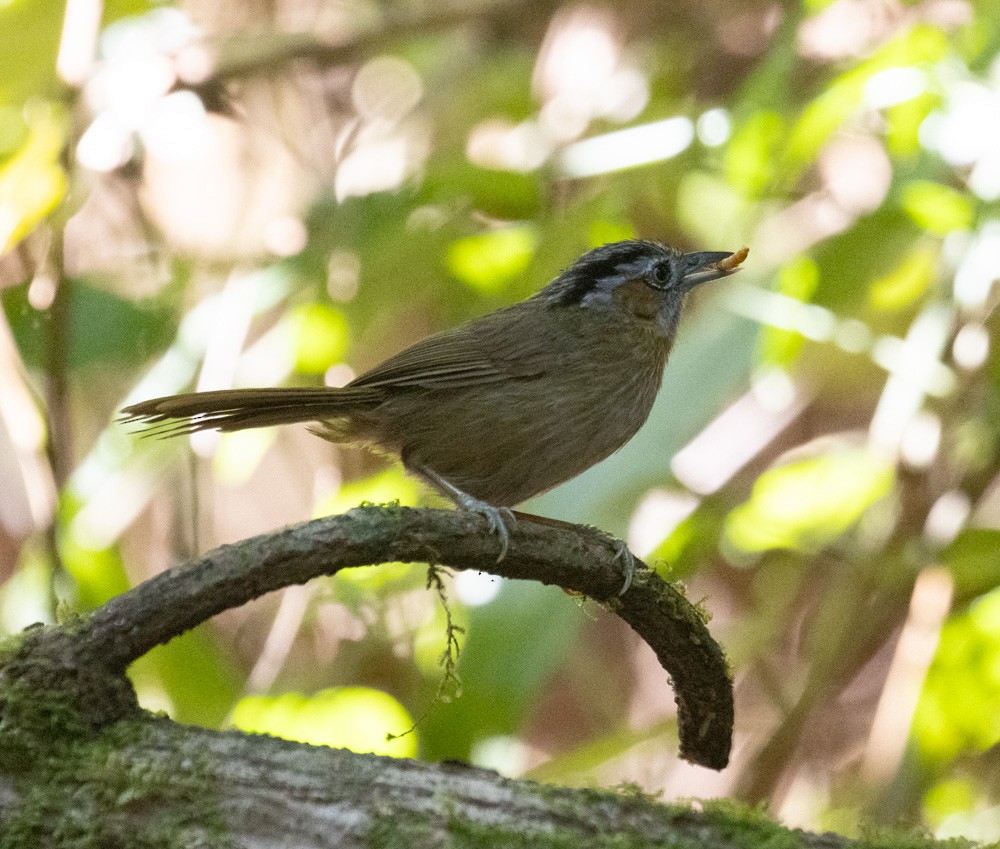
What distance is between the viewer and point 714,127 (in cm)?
447

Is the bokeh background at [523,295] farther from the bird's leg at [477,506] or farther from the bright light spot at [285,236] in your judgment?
the bird's leg at [477,506]

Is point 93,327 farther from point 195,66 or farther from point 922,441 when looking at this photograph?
point 922,441

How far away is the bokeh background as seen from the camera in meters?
3.76

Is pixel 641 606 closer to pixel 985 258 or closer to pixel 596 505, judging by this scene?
pixel 596 505

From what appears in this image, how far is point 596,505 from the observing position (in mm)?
3562

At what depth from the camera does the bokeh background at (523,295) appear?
3760mm

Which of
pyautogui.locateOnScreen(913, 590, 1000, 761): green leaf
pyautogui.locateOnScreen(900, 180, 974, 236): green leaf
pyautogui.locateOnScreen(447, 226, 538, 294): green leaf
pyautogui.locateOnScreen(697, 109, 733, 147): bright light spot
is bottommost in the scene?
pyautogui.locateOnScreen(913, 590, 1000, 761): green leaf

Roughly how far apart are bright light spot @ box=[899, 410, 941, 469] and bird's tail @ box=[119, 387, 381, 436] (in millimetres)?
2114

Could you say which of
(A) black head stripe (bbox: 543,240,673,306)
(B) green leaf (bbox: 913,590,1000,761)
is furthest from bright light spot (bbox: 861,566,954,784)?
(A) black head stripe (bbox: 543,240,673,306)

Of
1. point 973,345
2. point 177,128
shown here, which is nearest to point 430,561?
point 973,345

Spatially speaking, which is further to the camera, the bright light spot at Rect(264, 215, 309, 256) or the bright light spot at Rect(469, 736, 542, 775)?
the bright light spot at Rect(264, 215, 309, 256)

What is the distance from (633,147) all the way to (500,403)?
1.76 m

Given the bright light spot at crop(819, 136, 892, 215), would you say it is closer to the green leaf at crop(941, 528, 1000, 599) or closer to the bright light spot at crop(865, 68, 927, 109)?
the bright light spot at crop(865, 68, 927, 109)

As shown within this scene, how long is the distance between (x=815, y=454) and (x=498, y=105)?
2419mm
